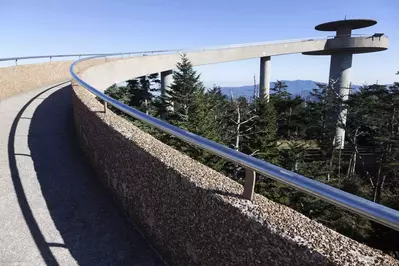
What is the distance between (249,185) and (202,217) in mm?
585

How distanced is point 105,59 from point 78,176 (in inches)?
809

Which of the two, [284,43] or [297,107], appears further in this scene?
[297,107]

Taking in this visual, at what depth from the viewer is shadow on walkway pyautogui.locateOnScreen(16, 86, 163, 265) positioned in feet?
11.3

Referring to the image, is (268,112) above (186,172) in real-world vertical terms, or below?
below

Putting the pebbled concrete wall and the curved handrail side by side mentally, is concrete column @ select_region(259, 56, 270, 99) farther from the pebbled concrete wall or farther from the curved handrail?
the curved handrail

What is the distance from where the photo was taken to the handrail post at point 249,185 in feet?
7.38

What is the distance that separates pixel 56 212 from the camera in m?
4.24

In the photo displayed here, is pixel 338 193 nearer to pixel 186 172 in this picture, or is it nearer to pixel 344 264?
pixel 344 264

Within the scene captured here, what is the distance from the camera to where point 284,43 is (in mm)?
40688

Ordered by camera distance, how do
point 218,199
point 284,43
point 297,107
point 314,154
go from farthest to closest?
point 297,107 < point 314,154 < point 284,43 < point 218,199

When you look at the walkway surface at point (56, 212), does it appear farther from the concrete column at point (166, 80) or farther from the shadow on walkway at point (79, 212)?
the concrete column at point (166, 80)

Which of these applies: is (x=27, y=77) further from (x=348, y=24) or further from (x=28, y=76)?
(x=348, y=24)

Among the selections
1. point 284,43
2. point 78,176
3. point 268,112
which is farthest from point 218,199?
point 284,43

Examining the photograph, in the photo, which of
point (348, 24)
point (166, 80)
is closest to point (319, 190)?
point (166, 80)
